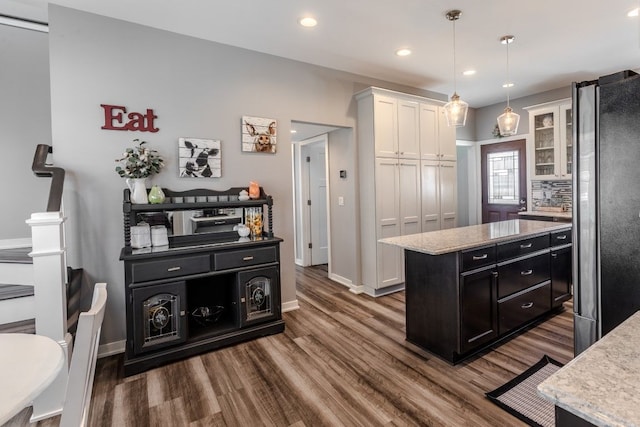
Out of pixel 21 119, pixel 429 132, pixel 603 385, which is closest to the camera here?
pixel 603 385

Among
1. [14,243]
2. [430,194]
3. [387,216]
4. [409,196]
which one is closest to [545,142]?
[430,194]

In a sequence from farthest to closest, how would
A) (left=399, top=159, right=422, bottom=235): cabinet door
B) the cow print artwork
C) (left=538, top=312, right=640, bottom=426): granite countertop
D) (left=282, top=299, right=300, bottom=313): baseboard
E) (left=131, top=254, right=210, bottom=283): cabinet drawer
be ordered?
(left=399, top=159, right=422, bottom=235): cabinet door → (left=282, top=299, right=300, bottom=313): baseboard → the cow print artwork → (left=131, top=254, right=210, bottom=283): cabinet drawer → (left=538, top=312, right=640, bottom=426): granite countertop

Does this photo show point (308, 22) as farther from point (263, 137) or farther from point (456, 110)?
point (456, 110)

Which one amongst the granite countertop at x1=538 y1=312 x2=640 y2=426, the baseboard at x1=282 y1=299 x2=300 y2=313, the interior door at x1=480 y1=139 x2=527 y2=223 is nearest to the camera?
the granite countertop at x1=538 y1=312 x2=640 y2=426

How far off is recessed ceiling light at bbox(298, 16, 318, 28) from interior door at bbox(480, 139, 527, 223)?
4290 mm

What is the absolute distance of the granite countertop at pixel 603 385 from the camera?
1.94ft

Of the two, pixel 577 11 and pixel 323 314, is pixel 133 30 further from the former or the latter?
pixel 577 11

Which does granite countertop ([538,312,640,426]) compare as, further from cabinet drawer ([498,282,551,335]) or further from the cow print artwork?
the cow print artwork

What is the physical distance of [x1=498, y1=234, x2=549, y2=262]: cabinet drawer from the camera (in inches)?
104

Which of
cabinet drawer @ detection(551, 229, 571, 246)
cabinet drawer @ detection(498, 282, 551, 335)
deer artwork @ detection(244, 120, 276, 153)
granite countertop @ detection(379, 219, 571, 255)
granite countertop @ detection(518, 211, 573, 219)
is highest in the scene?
deer artwork @ detection(244, 120, 276, 153)

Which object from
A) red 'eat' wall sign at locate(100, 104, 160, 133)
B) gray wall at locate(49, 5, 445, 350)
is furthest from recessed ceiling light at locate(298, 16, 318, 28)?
red 'eat' wall sign at locate(100, 104, 160, 133)

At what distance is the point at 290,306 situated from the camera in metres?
3.71

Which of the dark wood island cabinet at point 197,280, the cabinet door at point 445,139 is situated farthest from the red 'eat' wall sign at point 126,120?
the cabinet door at point 445,139

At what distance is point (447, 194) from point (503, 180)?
1.77 m
